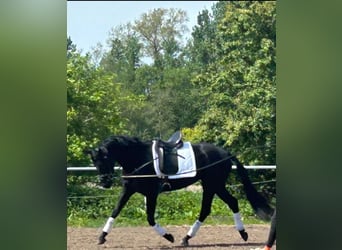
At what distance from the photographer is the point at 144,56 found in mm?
9328

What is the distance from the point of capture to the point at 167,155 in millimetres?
5453

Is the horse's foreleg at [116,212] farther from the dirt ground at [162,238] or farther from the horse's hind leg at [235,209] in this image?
the horse's hind leg at [235,209]

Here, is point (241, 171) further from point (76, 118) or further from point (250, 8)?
point (250, 8)

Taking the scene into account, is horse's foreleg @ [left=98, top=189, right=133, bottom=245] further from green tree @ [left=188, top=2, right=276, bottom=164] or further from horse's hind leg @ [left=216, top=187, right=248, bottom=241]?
green tree @ [left=188, top=2, right=276, bottom=164]

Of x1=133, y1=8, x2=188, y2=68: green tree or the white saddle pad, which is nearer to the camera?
the white saddle pad

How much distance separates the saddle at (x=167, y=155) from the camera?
539 centimetres

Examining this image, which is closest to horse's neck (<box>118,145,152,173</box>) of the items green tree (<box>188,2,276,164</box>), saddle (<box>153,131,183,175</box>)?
saddle (<box>153,131,183,175</box>)

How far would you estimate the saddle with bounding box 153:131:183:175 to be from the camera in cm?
539

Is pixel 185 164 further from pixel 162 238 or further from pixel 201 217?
pixel 162 238

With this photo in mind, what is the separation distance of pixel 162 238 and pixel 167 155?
2.95 feet

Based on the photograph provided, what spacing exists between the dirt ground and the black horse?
0.46 ft

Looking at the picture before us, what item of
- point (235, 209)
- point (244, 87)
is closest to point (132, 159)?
point (235, 209)
